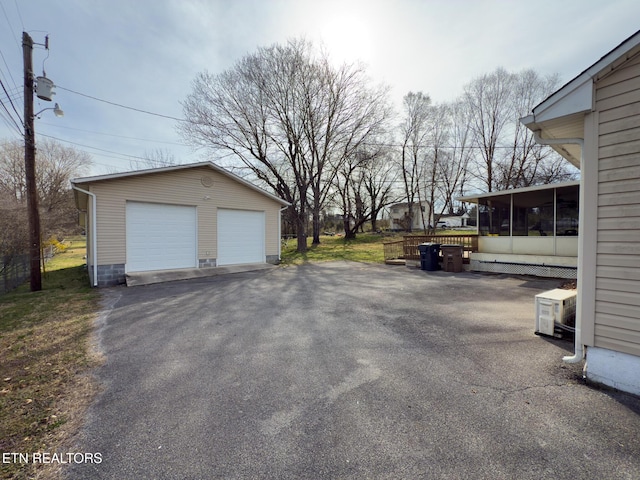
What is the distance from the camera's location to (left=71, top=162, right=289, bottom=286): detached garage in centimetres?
891

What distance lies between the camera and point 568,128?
3471 millimetres

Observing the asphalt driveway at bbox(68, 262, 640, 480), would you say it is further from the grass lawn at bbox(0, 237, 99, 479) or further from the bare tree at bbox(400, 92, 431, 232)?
the bare tree at bbox(400, 92, 431, 232)

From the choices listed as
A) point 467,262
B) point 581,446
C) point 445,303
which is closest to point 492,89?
point 467,262

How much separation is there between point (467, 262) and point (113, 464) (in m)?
11.6

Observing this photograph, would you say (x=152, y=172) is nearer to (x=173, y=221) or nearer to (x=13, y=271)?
(x=173, y=221)

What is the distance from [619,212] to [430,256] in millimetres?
8513

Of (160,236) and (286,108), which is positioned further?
(286,108)

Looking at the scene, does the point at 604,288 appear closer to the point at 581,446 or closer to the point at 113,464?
the point at 581,446

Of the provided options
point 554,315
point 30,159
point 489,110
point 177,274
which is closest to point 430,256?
point 554,315

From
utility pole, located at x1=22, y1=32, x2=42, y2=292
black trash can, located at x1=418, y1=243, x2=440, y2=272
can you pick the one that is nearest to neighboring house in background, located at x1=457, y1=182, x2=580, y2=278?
black trash can, located at x1=418, y1=243, x2=440, y2=272

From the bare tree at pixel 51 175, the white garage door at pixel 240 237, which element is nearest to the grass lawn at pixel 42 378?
the white garage door at pixel 240 237

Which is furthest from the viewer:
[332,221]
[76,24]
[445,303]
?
[332,221]

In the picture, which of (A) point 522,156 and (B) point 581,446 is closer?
(B) point 581,446

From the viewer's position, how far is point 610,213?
9.27 ft
